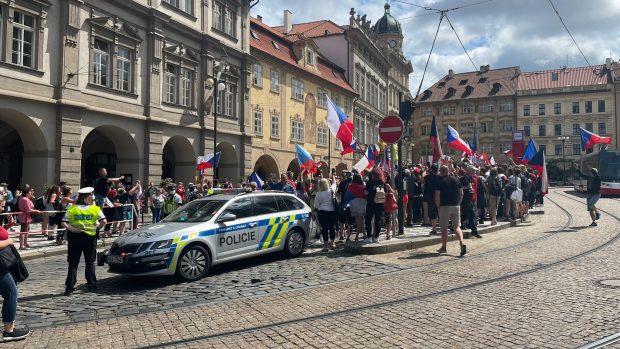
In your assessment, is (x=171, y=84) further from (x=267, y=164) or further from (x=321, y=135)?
(x=321, y=135)

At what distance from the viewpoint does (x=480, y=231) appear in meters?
13.8

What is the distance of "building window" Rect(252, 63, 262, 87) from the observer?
3166 centimetres

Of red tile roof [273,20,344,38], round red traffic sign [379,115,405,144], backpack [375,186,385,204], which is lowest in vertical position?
backpack [375,186,385,204]

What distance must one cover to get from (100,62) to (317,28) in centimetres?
3461

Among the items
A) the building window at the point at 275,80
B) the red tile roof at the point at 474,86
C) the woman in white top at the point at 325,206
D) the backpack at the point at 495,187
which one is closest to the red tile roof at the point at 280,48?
the building window at the point at 275,80

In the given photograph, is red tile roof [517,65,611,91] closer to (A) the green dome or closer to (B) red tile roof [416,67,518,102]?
(B) red tile roof [416,67,518,102]

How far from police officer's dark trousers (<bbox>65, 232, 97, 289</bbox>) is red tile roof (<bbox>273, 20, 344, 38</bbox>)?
142ft

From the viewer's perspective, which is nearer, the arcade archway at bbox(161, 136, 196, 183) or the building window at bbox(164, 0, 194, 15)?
the building window at bbox(164, 0, 194, 15)

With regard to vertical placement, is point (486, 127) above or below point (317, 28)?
below

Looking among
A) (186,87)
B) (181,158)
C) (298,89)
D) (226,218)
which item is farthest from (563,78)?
(226,218)

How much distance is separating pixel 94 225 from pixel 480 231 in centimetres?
1036

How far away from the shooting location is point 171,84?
2492 cm

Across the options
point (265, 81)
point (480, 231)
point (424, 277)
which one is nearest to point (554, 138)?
point (265, 81)

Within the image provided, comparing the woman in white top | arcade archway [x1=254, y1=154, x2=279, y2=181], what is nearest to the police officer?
the woman in white top
